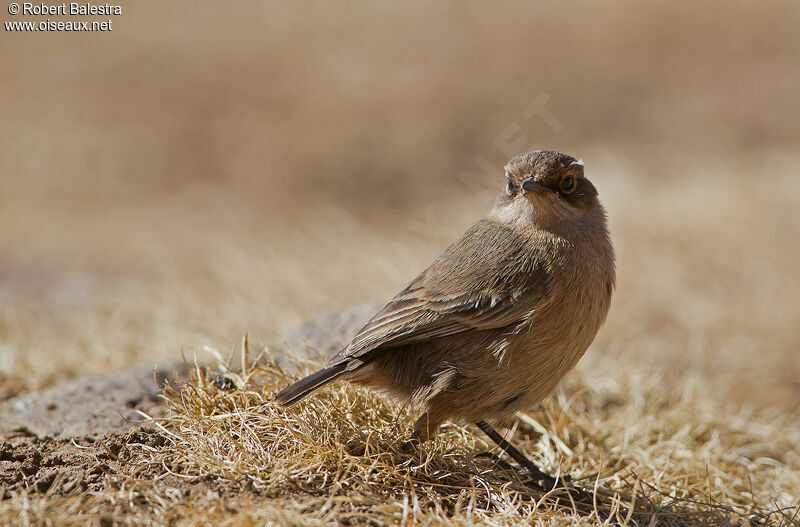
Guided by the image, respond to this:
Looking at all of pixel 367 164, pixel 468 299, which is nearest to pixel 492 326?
pixel 468 299

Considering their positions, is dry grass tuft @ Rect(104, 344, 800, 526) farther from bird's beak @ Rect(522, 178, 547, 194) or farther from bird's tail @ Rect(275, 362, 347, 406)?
bird's beak @ Rect(522, 178, 547, 194)

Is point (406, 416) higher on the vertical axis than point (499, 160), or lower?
lower

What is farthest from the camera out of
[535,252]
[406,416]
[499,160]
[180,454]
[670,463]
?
[499,160]

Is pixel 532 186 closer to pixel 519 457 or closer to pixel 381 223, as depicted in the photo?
pixel 519 457

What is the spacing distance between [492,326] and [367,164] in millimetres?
8804

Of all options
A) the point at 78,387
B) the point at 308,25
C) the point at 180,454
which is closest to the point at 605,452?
the point at 180,454

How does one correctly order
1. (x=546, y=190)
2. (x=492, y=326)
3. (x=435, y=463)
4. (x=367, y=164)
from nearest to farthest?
1. (x=492, y=326)
2. (x=435, y=463)
3. (x=546, y=190)
4. (x=367, y=164)

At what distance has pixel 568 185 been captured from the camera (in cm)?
415

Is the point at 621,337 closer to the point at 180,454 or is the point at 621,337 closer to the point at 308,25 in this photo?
the point at 180,454

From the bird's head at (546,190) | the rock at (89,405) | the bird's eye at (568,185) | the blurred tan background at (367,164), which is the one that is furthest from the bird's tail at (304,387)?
the blurred tan background at (367,164)

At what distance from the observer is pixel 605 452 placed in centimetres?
464

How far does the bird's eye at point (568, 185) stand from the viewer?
162 inches

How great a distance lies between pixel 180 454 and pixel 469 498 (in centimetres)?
125

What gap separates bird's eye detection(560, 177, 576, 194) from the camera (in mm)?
4125
